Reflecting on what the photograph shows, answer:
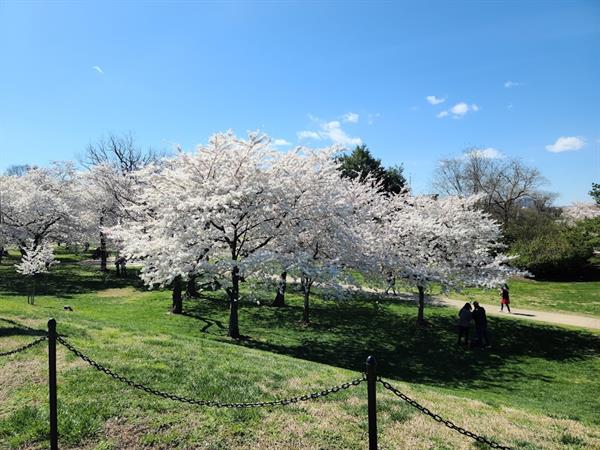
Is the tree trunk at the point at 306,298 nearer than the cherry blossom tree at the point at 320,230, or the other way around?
the cherry blossom tree at the point at 320,230

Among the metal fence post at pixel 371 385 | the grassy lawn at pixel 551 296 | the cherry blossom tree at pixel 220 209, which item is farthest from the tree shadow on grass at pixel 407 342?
the metal fence post at pixel 371 385

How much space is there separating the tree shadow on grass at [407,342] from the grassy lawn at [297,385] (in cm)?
8

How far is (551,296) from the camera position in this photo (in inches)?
1117

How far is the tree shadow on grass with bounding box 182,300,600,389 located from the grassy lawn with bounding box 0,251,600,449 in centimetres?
8

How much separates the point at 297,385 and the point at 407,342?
1010 centimetres

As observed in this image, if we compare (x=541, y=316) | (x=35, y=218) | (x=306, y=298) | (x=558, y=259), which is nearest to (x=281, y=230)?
(x=306, y=298)

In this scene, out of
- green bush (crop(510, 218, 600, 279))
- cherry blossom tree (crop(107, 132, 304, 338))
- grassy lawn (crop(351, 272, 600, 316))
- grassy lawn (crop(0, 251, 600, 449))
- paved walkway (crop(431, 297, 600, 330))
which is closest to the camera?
grassy lawn (crop(0, 251, 600, 449))

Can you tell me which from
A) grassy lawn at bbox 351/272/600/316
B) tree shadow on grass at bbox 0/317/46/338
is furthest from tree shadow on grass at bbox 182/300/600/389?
tree shadow on grass at bbox 0/317/46/338

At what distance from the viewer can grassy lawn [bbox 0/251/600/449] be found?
5.91m

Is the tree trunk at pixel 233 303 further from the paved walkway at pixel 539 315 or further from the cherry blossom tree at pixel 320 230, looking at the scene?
the paved walkway at pixel 539 315

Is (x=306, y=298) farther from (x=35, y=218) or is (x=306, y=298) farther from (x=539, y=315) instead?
(x=35, y=218)

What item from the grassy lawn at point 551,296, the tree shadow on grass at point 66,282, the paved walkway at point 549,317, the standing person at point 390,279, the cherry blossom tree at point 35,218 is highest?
the cherry blossom tree at point 35,218

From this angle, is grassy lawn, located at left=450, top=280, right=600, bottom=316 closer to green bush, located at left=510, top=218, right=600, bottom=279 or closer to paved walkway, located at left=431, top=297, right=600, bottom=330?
green bush, located at left=510, top=218, right=600, bottom=279

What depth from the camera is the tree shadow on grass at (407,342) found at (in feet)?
44.8
